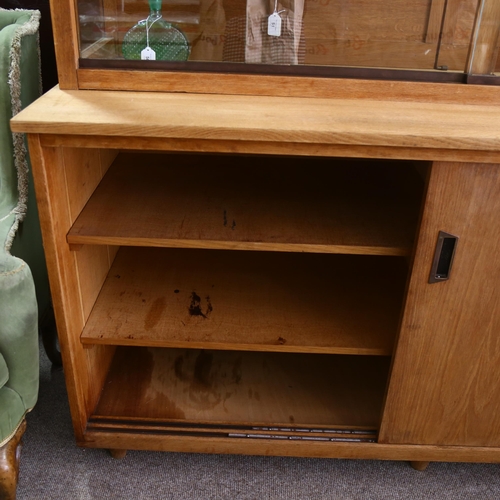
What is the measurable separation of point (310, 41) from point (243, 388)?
0.72 meters

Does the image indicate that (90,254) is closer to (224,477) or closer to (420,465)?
(224,477)

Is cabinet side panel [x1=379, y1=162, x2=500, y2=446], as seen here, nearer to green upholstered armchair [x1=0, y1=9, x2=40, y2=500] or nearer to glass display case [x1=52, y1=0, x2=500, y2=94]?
glass display case [x1=52, y1=0, x2=500, y2=94]

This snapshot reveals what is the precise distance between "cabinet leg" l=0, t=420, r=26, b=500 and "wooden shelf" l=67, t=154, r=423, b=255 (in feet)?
1.24

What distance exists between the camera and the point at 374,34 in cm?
104

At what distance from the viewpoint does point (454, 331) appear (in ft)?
3.19

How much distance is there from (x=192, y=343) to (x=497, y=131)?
0.63 meters

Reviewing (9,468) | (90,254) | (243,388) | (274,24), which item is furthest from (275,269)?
(9,468)

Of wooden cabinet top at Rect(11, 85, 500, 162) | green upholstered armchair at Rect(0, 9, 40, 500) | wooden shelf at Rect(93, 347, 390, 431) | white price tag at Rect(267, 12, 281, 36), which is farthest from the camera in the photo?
wooden shelf at Rect(93, 347, 390, 431)

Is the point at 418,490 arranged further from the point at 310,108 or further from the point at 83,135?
the point at 83,135

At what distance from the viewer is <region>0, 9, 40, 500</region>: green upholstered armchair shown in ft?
3.02

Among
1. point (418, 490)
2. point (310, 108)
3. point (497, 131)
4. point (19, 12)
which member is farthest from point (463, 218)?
point (19, 12)

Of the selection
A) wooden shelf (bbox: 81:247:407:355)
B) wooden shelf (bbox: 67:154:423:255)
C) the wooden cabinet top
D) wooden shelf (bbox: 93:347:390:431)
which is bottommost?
wooden shelf (bbox: 93:347:390:431)

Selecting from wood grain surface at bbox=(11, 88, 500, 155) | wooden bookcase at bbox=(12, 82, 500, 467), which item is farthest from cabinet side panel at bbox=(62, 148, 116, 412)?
wood grain surface at bbox=(11, 88, 500, 155)

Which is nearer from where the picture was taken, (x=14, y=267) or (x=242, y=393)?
(x=14, y=267)
